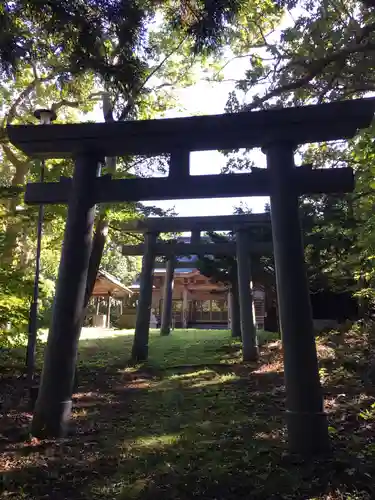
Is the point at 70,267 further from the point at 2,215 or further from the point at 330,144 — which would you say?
the point at 330,144

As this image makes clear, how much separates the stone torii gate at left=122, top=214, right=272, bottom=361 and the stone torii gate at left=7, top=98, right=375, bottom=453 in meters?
5.54

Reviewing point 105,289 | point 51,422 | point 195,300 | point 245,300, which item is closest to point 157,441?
point 51,422

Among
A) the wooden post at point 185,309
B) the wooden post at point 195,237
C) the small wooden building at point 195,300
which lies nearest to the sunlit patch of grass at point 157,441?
the wooden post at point 195,237

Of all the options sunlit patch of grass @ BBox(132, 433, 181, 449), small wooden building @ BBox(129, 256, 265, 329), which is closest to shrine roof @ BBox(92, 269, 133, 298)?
small wooden building @ BBox(129, 256, 265, 329)

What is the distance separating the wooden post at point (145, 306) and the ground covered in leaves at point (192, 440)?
63.4 inches

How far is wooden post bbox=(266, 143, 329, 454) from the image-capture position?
14.3ft

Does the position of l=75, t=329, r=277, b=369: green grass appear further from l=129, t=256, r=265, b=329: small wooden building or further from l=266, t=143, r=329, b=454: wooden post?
l=129, t=256, r=265, b=329: small wooden building

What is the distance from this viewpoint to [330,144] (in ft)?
35.0

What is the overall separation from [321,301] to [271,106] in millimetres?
7080

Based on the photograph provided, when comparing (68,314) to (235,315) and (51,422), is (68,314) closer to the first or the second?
(51,422)

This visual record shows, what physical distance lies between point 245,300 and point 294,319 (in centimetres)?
658

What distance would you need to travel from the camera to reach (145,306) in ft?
38.3

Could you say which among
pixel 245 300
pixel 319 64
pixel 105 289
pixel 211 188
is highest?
pixel 319 64

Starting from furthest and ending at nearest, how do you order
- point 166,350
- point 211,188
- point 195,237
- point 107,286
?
point 107,286, point 166,350, point 195,237, point 211,188
